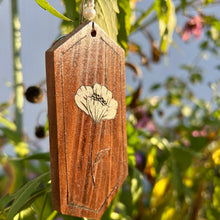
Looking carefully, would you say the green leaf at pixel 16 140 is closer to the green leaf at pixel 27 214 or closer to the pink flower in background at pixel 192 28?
the green leaf at pixel 27 214

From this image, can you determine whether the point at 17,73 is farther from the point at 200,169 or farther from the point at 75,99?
the point at 200,169

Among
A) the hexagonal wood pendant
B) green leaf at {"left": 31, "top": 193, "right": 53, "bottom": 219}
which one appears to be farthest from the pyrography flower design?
green leaf at {"left": 31, "top": 193, "right": 53, "bottom": 219}

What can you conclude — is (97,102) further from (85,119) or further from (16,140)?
(16,140)

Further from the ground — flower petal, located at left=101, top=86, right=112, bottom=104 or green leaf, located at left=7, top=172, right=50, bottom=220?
flower petal, located at left=101, top=86, right=112, bottom=104

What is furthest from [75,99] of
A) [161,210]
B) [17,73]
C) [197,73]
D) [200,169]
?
[197,73]

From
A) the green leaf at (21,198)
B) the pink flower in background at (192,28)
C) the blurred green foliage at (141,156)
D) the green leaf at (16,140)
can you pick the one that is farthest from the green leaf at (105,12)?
the pink flower in background at (192,28)

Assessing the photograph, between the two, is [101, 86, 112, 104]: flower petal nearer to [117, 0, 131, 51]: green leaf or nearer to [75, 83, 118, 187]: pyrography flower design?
[75, 83, 118, 187]: pyrography flower design

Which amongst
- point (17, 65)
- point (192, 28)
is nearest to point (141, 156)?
point (192, 28)
